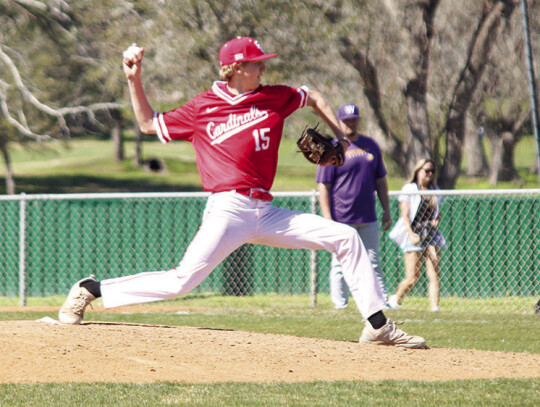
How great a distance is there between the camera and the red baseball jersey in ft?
18.8

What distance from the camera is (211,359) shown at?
228 inches

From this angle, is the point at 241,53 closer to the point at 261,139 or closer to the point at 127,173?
the point at 261,139

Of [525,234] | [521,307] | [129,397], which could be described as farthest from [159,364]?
[525,234]

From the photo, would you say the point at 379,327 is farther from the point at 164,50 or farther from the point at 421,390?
the point at 164,50

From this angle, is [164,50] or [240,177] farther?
[164,50]

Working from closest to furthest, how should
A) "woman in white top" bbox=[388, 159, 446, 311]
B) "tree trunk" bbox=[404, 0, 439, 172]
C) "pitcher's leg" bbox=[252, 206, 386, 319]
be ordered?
"pitcher's leg" bbox=[252, 206, 386, 319] → "woman in white top" bbox=[388, 159, 446, 311] → "tree trunk" bbox=[404, 0, 439, 172]

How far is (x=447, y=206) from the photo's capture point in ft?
38.8

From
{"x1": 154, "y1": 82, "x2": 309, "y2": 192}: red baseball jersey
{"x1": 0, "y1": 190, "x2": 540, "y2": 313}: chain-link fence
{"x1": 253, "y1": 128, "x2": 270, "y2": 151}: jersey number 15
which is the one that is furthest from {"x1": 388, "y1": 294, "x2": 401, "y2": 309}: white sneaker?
{"x1": 253, "y1": 128, "x2": 270, "y2": 151}: jersey number 15

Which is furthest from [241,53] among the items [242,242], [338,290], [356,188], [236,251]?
[236,251]

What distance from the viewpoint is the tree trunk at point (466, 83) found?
16.3m

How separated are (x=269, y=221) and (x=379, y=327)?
1.14m

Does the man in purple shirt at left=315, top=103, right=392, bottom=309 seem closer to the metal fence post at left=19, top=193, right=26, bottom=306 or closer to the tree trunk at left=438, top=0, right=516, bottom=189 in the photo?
the metal fence post at left=19, top=193, right=26, bottom=306

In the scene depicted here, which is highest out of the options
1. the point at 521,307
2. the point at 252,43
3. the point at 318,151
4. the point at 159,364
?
the point at 252,43

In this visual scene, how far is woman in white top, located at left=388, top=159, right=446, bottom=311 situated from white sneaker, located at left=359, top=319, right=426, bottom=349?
3844 millimetres
